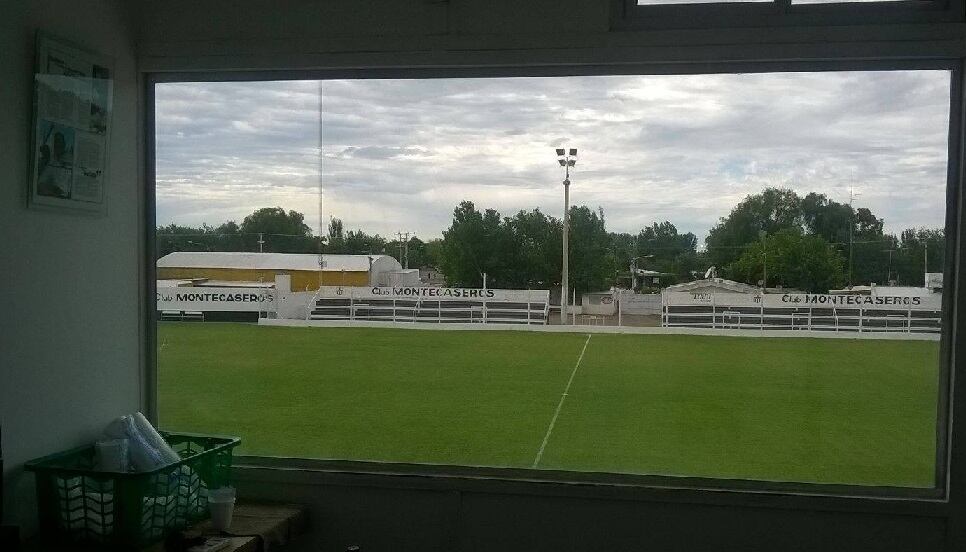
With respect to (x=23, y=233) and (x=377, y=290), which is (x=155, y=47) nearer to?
(x=23, y=233)

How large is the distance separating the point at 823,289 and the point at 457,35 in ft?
5.66

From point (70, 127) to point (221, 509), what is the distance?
1.46 m

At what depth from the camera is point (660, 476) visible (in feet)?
9.91

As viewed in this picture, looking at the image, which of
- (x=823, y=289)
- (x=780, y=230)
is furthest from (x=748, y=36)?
(x=823, y=289)

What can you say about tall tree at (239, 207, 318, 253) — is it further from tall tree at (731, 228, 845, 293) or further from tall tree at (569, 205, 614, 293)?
tall tree at (731, 228, 845, 293)

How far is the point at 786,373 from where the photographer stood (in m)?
3.11

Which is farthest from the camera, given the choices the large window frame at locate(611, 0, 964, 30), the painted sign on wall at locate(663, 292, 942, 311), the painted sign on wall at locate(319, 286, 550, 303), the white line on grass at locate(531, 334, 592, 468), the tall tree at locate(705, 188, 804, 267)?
the painted sign on wall at locate(319, 286, 550, 303)

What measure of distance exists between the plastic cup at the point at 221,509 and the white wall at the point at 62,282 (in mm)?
608

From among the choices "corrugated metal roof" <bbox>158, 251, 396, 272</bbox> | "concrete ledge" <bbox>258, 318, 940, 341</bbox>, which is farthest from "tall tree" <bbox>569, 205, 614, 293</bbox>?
"corrugated metal roof" <bbox>158, 251, 396, 272</bbox>

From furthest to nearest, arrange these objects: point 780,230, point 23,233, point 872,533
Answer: point 780,230
point 872,533
point 23,233

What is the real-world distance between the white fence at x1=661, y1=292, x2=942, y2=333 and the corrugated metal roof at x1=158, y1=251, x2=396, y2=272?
1273 millimetres

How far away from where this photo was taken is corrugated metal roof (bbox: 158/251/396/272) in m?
3.39

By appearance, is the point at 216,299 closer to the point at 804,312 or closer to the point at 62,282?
the point at 62,282

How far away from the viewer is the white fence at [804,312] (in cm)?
294
